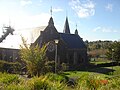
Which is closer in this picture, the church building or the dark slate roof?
the church building

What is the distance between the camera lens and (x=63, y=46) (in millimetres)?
48750

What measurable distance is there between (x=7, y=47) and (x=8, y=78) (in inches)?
1396

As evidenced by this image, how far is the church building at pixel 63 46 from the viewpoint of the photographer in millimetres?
46125

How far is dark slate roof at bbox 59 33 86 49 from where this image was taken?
51.7 meters

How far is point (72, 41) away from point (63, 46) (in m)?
5.55

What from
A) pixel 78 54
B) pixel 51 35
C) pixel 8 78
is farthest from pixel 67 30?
pixel 8 78

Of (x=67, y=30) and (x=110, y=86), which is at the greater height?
(x=67, y=30)

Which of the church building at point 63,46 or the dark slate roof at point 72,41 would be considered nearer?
the church building at point 63,46

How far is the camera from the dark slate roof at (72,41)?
Answer: 51666mm

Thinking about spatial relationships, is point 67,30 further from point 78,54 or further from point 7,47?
point 7,47

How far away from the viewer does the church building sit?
46.1 m

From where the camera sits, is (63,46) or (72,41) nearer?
(63,46)

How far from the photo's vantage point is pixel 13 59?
46.2 metres

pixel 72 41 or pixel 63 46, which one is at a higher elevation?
pixel 72 41
